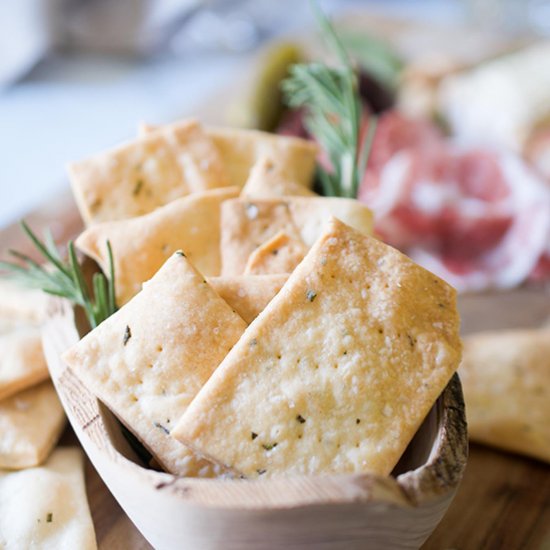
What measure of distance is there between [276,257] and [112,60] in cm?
238

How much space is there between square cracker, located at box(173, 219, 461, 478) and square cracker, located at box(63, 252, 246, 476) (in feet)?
0.15

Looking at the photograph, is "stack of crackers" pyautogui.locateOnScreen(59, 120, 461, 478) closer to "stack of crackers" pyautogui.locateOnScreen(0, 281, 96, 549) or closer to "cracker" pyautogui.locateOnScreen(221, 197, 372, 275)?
"cracker" pyautogui.locateOnScreen(221, 197, 372, 275)

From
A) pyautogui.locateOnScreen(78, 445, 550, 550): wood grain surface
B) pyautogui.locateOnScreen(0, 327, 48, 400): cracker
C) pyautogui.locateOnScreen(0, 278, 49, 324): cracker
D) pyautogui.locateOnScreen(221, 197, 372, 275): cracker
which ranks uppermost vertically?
pyautogui.locateOnScreen(221, 197, 372, 275): cracker

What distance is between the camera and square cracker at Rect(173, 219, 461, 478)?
0.71 m

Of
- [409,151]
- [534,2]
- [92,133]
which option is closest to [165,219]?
[409,151]

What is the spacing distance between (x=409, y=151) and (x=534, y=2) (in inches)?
69.4

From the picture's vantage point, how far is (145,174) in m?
1.10

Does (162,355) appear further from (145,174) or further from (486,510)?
(486,510)

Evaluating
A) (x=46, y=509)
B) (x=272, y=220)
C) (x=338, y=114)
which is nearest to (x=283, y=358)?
(x=272, y=220)

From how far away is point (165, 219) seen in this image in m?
0.99

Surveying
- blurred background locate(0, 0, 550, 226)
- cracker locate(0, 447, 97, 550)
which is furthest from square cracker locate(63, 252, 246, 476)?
blurred background locate(0, 0, 550, 226)

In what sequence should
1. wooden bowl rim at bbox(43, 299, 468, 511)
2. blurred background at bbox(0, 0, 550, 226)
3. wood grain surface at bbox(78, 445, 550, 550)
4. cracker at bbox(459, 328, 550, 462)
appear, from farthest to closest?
1. blurred background at bbox(0, 0, 550, 226)
2. cracker at bbox(459, 328, 550, 462)
3. wood grain surface at bbox(78, 445, 550, 550)
4. wooden bowl rim at bbox(43, 299, 468, 511)

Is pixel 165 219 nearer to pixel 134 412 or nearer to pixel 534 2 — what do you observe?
pixel 134 412

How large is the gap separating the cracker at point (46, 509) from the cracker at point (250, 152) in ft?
1.63
